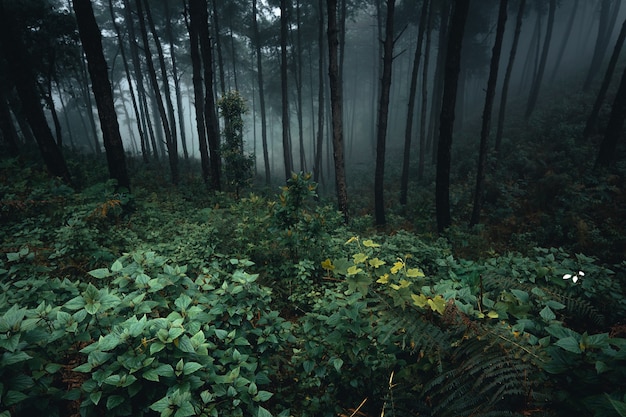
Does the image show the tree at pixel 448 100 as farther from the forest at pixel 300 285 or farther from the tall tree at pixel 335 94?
the tall tree at pixel 335 94

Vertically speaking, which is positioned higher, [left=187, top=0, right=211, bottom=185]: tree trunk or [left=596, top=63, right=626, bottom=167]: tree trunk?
[left=187, top=0, right=211, bottom=185]: tree trunk

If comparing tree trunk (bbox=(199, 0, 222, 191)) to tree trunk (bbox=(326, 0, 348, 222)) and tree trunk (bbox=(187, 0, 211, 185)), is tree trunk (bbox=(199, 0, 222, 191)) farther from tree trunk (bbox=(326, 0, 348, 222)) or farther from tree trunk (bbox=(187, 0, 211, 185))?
tree trunk (bbox=(326, 0, 348, 222))

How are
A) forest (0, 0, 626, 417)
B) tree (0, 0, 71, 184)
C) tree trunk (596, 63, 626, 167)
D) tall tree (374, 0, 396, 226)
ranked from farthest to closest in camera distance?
tree trunk (596, 63, 626, 167) → tall tree (374, 0, 396, 226) → tree (0, 0, 71, 184) → forest (0, 0, 626, 417)

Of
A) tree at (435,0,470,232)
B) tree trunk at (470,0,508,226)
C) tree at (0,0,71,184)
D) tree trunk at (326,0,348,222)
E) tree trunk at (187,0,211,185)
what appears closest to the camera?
tree at (0,0,71,184)

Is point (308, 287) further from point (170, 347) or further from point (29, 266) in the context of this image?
point (29, 266)

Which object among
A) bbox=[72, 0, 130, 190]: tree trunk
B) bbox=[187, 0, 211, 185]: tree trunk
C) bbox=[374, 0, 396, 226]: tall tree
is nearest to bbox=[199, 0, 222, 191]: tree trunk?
bbox=[187, 0, 211, 185]: tree trunk

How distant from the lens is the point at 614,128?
35.6ft

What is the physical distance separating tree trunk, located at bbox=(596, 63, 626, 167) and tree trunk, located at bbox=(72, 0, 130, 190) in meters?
17.5

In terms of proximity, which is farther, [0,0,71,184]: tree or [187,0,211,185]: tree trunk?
Result: [187,0,211,185]: tree trunk

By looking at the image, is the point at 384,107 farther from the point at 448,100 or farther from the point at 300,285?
the point at 300,285

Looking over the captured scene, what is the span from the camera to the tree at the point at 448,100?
26.7ft

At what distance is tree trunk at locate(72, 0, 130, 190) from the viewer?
7.04 m

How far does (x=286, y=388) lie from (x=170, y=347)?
4.60 feet

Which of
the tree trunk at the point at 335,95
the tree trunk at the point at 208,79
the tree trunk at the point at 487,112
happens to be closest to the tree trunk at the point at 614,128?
the tree trunk at the point at 487,112
